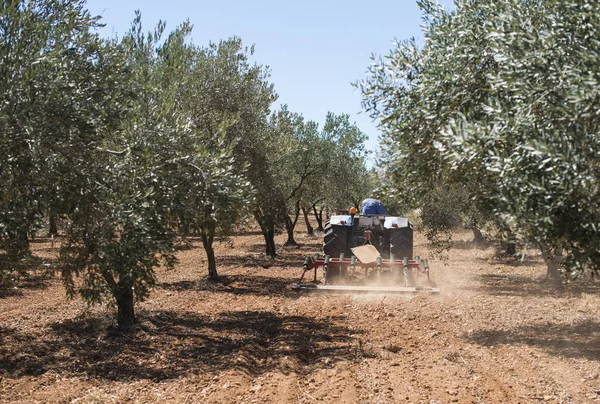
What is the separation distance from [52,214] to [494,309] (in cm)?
777

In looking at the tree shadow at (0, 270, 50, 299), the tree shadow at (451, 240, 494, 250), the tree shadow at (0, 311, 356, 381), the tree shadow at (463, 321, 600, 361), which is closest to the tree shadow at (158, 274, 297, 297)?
the tree shadow at (0, 270, 50, 299)

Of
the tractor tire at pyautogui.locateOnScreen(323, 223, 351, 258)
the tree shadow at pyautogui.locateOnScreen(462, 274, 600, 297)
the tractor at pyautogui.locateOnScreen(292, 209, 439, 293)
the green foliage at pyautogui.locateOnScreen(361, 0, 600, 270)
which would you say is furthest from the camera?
the tractor tire at pyautogui.locateOnScreen(323, 223, 351, 258)

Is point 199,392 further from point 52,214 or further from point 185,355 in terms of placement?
point 52,214

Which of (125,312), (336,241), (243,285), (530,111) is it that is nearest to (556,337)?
(530,111)

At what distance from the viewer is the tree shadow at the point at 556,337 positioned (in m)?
8.12

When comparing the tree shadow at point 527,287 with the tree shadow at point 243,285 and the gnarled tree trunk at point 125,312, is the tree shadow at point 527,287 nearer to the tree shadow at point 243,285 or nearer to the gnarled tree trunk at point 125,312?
the tree shadow at point 243,285

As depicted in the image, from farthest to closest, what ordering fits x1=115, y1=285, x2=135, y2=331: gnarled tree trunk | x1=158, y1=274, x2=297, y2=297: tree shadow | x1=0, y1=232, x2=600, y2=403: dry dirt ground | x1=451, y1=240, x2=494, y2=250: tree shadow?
1. x1=451, y1=240, x2=494, y2=250: tree shadow
2. x1=158, y1=274, x2=297, y2=297: tree shadow
3. x1=115, y1=285, x2=135, y2=331: gnarled tree trunk
4. x1=0, y1=232, x2=600, y2=403: dry dirt ground

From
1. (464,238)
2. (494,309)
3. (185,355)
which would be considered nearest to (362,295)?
(494,309)

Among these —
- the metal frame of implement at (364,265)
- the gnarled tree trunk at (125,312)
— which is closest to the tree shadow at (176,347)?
the gnarled tree trunk at (125,312)

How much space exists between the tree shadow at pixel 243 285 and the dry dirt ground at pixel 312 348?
485mm

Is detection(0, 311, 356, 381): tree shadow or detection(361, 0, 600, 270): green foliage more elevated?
detection(361, 0, 600, 270): green foliage

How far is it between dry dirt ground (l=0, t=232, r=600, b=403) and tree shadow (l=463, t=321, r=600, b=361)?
0.08ft

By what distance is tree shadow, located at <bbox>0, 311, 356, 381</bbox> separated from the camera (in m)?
8.03

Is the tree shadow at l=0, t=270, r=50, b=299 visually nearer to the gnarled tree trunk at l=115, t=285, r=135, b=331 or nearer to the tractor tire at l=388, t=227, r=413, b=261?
the gnarled tree trunk at l=115, t=285, r=135, b=331
